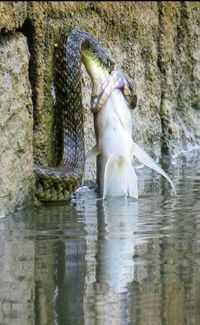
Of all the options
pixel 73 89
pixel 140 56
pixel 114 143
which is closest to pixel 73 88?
pixel 73 89

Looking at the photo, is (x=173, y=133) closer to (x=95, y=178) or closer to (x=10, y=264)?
(x=95, y=178)

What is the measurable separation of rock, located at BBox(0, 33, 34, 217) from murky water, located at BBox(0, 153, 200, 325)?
14 centimetres

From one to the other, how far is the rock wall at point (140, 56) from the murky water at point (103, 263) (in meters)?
0.76

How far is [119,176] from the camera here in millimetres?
6672

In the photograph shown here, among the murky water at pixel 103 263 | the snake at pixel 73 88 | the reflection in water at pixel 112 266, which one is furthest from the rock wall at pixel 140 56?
the reflection in water at pixel 112 266

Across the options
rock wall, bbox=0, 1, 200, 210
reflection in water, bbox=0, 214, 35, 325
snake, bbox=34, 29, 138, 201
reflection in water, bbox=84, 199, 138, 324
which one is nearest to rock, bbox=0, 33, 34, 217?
rock wall, bbox=0, 1, 200, 210

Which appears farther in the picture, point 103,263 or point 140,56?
point 140,56

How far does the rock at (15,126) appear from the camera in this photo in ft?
20.1

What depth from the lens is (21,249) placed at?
5082 mm

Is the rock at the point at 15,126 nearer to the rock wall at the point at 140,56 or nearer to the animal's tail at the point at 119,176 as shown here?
the rock wall at the point at 140,56

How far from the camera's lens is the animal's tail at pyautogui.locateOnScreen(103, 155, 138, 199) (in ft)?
21.8

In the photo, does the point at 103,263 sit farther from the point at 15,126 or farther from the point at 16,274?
the point at 15,126

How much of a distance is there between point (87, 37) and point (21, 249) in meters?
2.51

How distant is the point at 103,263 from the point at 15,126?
1.68 meters
